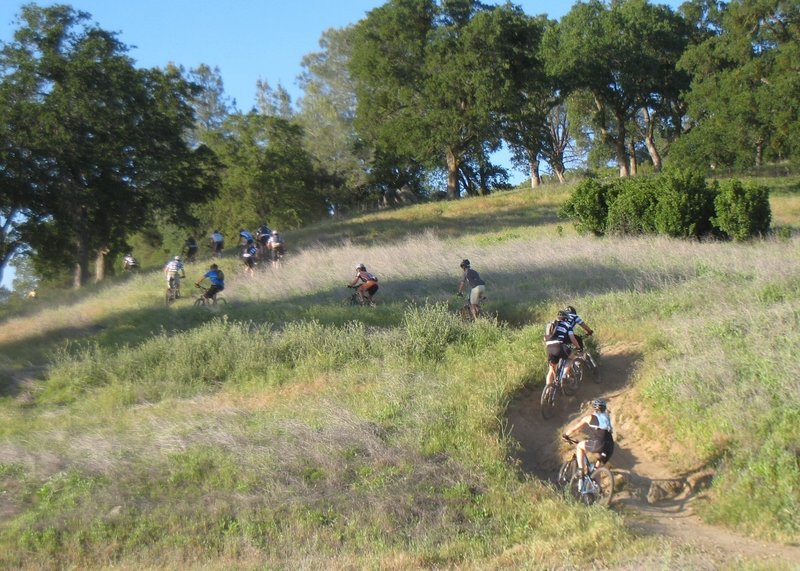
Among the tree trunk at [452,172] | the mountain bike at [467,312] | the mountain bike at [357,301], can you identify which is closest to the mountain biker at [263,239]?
the mountain bike at [357,301]

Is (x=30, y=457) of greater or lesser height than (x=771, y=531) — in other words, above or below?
above

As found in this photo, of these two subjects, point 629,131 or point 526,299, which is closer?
point 526,299

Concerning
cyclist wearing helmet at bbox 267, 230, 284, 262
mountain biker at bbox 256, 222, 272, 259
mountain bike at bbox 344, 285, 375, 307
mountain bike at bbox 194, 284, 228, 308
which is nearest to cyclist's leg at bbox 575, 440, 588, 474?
mountain bike at bbox 344, 285, 375, 307

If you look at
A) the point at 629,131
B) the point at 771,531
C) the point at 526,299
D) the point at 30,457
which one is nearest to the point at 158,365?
the point at 30,457

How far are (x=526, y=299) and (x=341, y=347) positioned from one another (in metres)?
4.84

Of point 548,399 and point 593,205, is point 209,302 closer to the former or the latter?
point 548,399

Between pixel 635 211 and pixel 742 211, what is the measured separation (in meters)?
3.38

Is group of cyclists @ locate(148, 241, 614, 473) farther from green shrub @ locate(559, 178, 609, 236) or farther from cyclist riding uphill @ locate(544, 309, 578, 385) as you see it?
green shrub @ locate(559, 178, 609, 236)

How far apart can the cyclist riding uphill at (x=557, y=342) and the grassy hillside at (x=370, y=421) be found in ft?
2.18

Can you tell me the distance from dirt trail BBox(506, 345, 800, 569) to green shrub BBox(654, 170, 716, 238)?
12766 mm

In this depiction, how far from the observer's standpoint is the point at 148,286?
25109mm

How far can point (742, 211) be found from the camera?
79.0ft

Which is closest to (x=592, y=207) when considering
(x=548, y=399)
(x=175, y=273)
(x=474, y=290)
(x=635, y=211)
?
(x=635, y=211)

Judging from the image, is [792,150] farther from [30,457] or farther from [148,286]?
[30,457]
